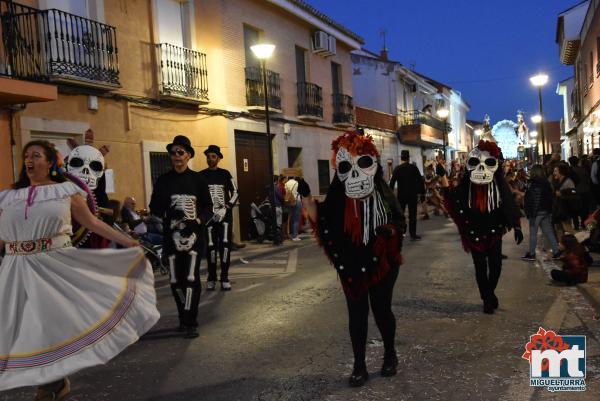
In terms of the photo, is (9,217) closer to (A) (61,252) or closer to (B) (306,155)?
(A) (61,252)

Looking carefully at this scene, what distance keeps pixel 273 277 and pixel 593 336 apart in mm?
4982

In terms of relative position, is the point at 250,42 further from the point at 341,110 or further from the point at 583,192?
the point at 583,192

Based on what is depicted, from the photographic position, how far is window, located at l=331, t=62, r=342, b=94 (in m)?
23.1

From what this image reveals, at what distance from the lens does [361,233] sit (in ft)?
13.8

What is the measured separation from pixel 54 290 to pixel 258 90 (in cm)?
1387

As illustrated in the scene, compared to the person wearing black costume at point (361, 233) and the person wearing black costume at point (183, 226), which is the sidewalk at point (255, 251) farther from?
the person wearing black costume at point (361, 233)

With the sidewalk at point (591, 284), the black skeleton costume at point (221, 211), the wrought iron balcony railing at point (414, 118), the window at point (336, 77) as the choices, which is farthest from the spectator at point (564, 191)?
the wrought iron balcony railing at point (414, 118)

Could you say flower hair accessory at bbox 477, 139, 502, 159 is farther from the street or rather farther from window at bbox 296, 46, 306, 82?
window at bbox 296, 46, 306, 82

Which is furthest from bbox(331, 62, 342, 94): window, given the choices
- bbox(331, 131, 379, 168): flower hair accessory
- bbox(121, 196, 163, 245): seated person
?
bbox(331, 131, 379, 168): flower hair accessory

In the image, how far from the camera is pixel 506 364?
14.8 feet

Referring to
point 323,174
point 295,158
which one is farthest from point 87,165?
point 323,174

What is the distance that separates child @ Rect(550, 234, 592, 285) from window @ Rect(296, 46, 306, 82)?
13826mm

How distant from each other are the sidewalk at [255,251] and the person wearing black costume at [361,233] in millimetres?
5733

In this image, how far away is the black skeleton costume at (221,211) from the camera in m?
7.58
